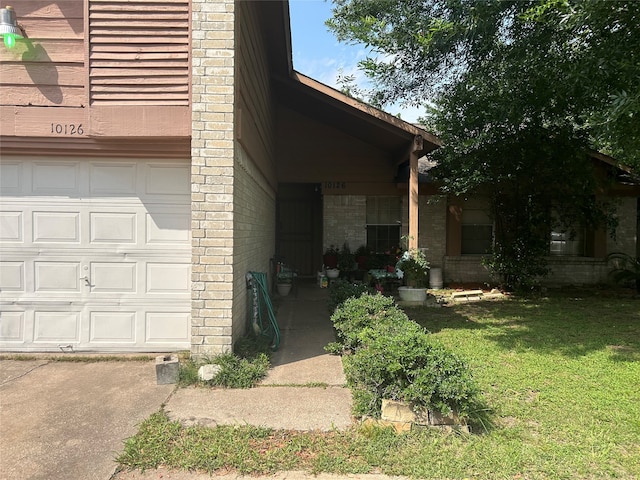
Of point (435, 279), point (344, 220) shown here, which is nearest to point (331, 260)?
point (344, 220)

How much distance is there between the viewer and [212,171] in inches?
177

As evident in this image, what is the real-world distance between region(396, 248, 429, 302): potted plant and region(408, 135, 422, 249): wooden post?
24 cm

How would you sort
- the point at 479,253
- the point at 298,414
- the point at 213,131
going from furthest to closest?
the point at 479,253 < the point at 213,131 < the point at 298,414

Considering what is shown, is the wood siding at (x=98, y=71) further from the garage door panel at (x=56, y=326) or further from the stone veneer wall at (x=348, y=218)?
the stone veneer wall at (x=348, y=218)

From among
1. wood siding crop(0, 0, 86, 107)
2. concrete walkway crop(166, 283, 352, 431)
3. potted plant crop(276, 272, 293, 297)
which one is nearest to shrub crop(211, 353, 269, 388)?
concrete walkway crop(166, 283, 352, 431)

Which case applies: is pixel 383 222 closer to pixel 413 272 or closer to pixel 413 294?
pixel 413 294

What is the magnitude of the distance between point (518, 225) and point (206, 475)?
9.75 metres

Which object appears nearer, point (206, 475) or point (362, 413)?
point (206, 475)

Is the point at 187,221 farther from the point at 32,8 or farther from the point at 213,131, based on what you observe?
the point at 32,8

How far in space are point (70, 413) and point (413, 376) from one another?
3.06 metres

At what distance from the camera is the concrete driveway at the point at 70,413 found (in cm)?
287

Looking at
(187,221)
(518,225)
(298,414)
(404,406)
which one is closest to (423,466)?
(404,406)

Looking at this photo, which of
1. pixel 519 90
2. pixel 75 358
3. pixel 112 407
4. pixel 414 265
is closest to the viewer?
pixel 112 407

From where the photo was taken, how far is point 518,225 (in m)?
10.3
